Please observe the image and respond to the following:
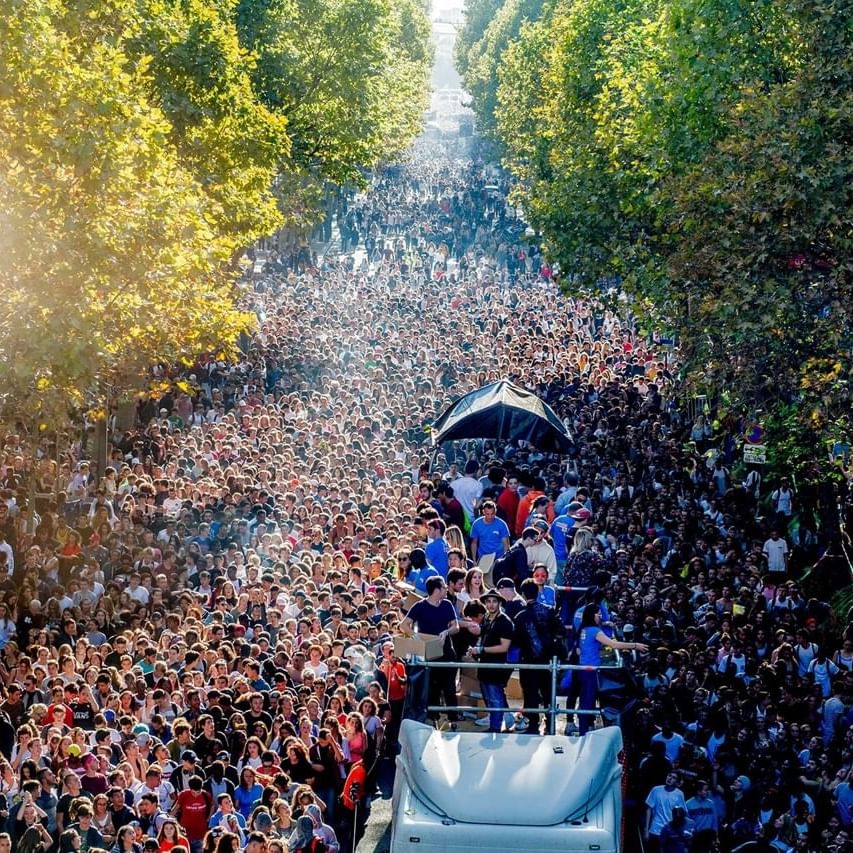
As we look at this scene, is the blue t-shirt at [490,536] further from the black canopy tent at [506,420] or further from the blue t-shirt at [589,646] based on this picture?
the black canopy tent at [506,420]

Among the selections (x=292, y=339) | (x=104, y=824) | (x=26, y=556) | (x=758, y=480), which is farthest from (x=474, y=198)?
(x=104, y=824)

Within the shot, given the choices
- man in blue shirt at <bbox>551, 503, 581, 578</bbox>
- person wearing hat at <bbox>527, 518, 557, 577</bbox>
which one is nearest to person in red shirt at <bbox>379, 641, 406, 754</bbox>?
person wearing hat at <bbox>527, 518, 557, 577</bbox>

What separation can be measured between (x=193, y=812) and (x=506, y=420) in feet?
45.3

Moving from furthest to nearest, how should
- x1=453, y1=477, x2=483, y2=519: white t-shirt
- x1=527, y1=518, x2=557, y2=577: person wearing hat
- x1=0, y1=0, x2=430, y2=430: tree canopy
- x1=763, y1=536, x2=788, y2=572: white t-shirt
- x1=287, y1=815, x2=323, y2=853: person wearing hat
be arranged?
x1=453, y1=477, x2=483, y2=519: white t-shirt < x1=763, y1=536, x2=788, y2=572: white t-shirt < x1=0, y1=0, x2=430, y2=430: tree canopy < x1=527, y1=518, x2=557, y2=577: person wearing hat < x1=287, y1=815, x2=323, y2=853: person wearing hat

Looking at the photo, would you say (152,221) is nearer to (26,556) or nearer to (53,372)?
(53,372)

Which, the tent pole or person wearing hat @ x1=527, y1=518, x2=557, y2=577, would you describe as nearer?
person wearing hat @ x1=527, y1=518, x2=557, y2=577

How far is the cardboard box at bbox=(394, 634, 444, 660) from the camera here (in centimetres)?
1434

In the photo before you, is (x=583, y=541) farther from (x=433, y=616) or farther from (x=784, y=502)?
(x=433, y=616)

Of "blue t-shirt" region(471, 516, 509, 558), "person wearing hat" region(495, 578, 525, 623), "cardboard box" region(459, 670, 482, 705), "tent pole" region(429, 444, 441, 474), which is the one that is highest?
"tent pole" region(429, 444, 441, 474)

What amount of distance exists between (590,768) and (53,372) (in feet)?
39.1

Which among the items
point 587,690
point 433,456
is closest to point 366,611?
point 587,690

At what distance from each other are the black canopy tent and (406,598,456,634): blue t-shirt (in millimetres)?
11583

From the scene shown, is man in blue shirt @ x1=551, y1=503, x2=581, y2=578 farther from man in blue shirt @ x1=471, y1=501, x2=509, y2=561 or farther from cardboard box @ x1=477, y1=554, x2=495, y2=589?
cardboard box @ x1=477, y1=554, x2=495, y2=589

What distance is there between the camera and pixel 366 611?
1734 centimetres
